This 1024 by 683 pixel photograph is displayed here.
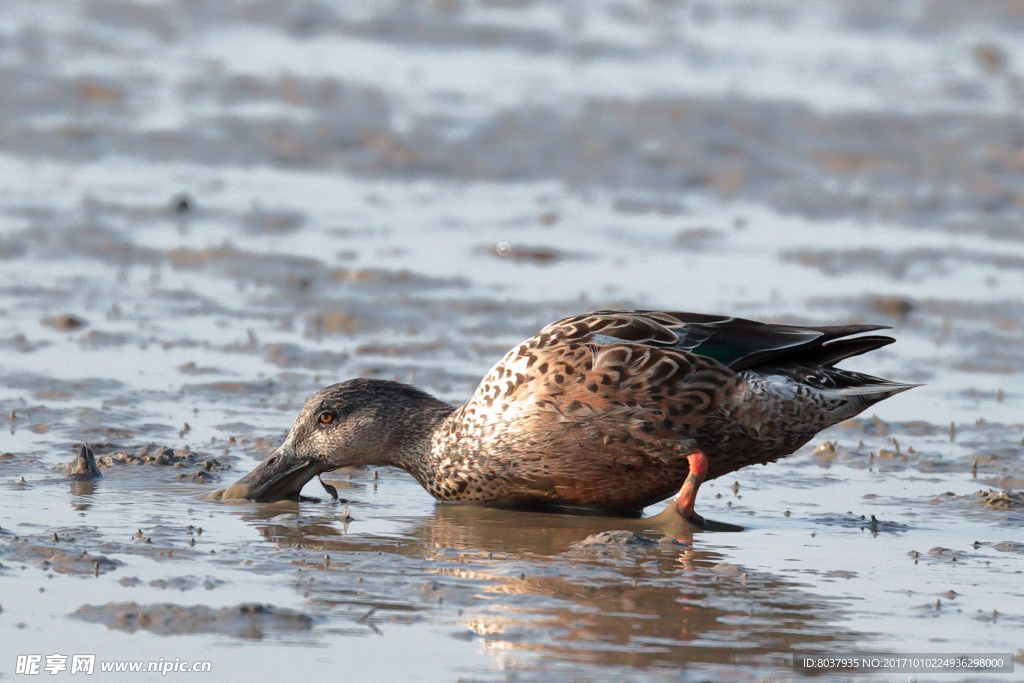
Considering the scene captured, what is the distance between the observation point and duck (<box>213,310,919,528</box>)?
6.43 metres

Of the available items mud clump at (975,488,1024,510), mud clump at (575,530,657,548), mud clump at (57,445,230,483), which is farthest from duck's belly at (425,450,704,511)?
mud clump at (975,488,1024,510)

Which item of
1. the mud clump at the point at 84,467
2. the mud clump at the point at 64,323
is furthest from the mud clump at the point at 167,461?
the mud clump at the point at 64,323

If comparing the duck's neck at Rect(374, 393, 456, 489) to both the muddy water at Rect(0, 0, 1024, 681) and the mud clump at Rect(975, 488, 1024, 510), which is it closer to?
the muddy water at Rect(0, 0, 1024, 681)

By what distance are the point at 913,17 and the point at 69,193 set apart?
1308 centimetres

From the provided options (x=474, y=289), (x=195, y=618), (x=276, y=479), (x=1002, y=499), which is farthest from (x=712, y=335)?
(x=474, y=289)

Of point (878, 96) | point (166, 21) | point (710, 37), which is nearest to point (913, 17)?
point (710, 37)

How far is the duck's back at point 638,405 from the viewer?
643cm

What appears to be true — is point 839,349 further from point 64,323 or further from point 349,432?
point 64,323

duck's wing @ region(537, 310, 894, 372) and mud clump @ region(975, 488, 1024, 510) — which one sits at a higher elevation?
duck's wing @ region(537, 310, 894, 372)

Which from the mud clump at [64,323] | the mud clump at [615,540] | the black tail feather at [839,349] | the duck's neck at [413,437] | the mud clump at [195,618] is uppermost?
the mud clump at [64,323]

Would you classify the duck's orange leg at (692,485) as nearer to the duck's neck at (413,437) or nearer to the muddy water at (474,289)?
the muddy water at (474,289)

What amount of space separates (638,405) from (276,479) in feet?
5.05

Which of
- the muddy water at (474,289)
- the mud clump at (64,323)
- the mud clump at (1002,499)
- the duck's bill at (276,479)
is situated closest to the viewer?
the muddy water at (474,289)

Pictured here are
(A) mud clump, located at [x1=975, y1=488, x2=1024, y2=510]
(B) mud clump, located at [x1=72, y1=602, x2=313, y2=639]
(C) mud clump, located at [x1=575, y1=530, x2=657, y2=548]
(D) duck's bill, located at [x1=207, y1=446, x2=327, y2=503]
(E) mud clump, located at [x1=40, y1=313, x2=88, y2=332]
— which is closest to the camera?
(B) mud clump, located at [x1=72, y1=602, x2=313, y2=639]
